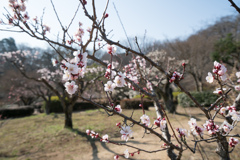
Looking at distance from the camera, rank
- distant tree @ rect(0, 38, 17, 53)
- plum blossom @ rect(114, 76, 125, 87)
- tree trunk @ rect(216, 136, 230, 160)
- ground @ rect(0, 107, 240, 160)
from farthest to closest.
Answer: distant tree @ rect(0, 38, 17, 53), ground @ rect(0, 107, 240, 160), tree trunk @ rect(216, 136, 230, 160), plum blossom @ rect(114, 76, 125, 87)

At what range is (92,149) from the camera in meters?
3.98

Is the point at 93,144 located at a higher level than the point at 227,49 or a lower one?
lower

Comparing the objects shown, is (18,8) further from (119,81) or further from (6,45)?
(6,45)

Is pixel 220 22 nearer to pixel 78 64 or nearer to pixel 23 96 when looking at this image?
pixel 78 64

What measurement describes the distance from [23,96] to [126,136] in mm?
17408

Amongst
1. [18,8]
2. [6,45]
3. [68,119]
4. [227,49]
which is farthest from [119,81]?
[6,45]

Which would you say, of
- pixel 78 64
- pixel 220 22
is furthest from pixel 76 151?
pixel 220 22

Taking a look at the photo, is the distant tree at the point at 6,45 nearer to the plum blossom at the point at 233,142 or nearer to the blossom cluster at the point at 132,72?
the blossom cluster at the point at 132,72

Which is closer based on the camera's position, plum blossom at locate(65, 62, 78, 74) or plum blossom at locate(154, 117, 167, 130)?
plum blossom at locate(65, 62, 78, 74)

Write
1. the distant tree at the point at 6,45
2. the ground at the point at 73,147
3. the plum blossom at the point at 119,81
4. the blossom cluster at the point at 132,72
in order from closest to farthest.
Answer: the plum blossom at the point at 119,81 < the blossom cluster at the point at 132,72 < the ground at the point at 73,147 < the distant tree at the point at 6,45

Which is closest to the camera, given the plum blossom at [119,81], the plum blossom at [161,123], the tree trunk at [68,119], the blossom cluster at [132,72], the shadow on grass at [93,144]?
the plum blossom at [119,81]

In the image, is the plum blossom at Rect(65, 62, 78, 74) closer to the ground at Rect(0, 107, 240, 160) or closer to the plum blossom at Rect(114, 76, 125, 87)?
the plum blossom at Rect(114, 76, 125, 87)

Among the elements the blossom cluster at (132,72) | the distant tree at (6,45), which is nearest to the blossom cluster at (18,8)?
the blossom cluster at (132,72)

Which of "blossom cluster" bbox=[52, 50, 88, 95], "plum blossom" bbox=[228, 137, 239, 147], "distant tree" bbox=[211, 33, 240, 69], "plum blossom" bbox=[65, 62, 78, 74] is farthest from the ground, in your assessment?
"distant tree" bbox=[211, 33, 240, 69]
